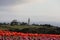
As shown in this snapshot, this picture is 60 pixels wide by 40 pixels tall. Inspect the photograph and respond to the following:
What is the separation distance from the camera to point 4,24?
9.71m

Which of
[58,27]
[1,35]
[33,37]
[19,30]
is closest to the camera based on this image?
[1,35]

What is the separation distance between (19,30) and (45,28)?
1323mm

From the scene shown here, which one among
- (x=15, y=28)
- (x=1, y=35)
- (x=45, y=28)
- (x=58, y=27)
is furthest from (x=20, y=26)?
(x=1, y=35)

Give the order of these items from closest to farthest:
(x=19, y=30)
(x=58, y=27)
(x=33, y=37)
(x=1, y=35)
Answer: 1. (x=1, y=35)
2. (x=33, y=37)
3. (x=19, y=30)
4. (x=58, y=27)

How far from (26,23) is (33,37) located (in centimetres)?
259

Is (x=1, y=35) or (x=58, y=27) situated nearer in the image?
(x=1, y=35)

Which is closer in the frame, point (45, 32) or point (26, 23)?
point (45, 32)

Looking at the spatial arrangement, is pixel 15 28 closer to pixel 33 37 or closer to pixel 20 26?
pixel 20 26

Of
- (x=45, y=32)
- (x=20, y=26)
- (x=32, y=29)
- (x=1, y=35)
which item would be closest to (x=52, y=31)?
(x=45, y=32)

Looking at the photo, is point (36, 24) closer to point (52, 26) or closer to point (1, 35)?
point (52, 26)

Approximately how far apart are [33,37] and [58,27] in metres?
2.55

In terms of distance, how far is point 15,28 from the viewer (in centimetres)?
912

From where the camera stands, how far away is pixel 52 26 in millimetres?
9711

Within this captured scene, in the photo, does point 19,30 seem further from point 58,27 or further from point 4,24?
point 58,27
